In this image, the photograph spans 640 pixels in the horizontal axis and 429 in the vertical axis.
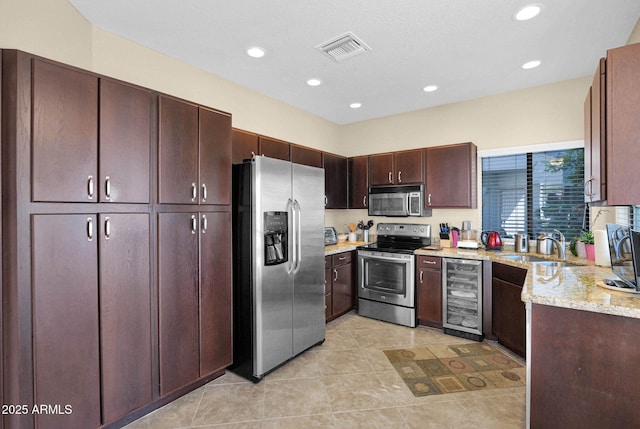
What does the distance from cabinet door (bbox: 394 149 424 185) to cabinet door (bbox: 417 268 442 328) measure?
1214 mm

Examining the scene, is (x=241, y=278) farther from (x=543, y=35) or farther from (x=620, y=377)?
(x=543, y=35)

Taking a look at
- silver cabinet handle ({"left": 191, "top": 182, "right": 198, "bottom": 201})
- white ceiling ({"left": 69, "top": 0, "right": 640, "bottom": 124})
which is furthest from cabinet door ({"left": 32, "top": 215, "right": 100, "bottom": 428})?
white ceiling ({"left": 69, "top": 0, "right": 640, "bottom": 124})

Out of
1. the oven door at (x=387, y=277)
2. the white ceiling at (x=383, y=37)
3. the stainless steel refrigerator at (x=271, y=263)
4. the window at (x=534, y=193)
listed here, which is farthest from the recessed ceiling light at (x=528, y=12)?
the oven door at (x=387, y=277)

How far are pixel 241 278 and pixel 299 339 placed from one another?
846 mm

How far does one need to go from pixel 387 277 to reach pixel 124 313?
291 centimetres

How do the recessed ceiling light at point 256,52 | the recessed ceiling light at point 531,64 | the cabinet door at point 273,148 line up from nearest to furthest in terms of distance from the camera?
the recessed ceiling light at point 256,52 → the recessed ceiling light at point 531,64 → the cabinet door at point 273,148

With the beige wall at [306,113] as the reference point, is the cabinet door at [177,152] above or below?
below

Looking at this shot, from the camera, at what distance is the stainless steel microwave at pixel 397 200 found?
402 cm

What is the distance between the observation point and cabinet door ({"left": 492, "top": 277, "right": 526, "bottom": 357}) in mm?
2879

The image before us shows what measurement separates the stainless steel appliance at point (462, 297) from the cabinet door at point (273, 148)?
226 centimetres

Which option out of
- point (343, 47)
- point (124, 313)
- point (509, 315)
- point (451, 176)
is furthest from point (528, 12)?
point (124, 313)

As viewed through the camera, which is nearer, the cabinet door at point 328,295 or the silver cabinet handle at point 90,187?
the silver cabinet handle at point 90,187

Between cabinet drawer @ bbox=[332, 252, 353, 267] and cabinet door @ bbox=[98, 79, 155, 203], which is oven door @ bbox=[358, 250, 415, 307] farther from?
cabinet door @ bbox=[98, 79, 155, 203]

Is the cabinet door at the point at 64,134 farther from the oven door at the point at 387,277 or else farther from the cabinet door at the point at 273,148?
the oven door at the point at 387,277
